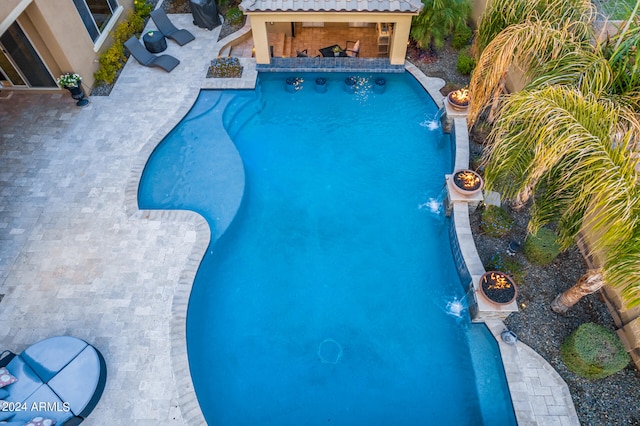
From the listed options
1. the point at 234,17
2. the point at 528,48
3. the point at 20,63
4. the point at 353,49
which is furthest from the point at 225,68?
the point at 528,48

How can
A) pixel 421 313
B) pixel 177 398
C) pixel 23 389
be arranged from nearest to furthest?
1. pixel 23 389
2. pixel 177 398
3. pixel 421 313

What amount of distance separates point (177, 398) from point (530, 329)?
9728mm

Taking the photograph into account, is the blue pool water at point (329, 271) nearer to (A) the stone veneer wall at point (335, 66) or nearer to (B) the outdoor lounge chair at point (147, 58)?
(A) the stone veneer wall at point (335, 66)

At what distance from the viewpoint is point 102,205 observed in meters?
13.8

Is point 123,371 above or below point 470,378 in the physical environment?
above

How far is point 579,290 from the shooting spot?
34.3ft

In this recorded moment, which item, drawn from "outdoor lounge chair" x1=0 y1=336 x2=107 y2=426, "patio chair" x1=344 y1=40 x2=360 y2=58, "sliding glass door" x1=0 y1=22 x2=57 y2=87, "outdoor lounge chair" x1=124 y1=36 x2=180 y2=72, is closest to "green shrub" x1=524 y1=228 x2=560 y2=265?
"patio chair" x1=344 y1=40 x2=360 y2=58

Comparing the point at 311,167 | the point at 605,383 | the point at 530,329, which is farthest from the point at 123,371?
the point at 605,383

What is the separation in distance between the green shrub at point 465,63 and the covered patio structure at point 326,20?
2.43 m

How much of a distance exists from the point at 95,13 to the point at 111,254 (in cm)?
1175

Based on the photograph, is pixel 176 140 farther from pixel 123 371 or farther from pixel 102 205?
pixel 123 371

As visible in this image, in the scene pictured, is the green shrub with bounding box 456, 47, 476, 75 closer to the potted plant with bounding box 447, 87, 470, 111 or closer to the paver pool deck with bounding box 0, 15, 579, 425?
the potted plant with bounding box 447, 87, 470, 111

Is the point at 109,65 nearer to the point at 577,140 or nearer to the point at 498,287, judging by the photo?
the point at 498,287

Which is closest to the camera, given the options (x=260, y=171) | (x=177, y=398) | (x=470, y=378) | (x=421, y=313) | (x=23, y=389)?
(x=23, y=389)
